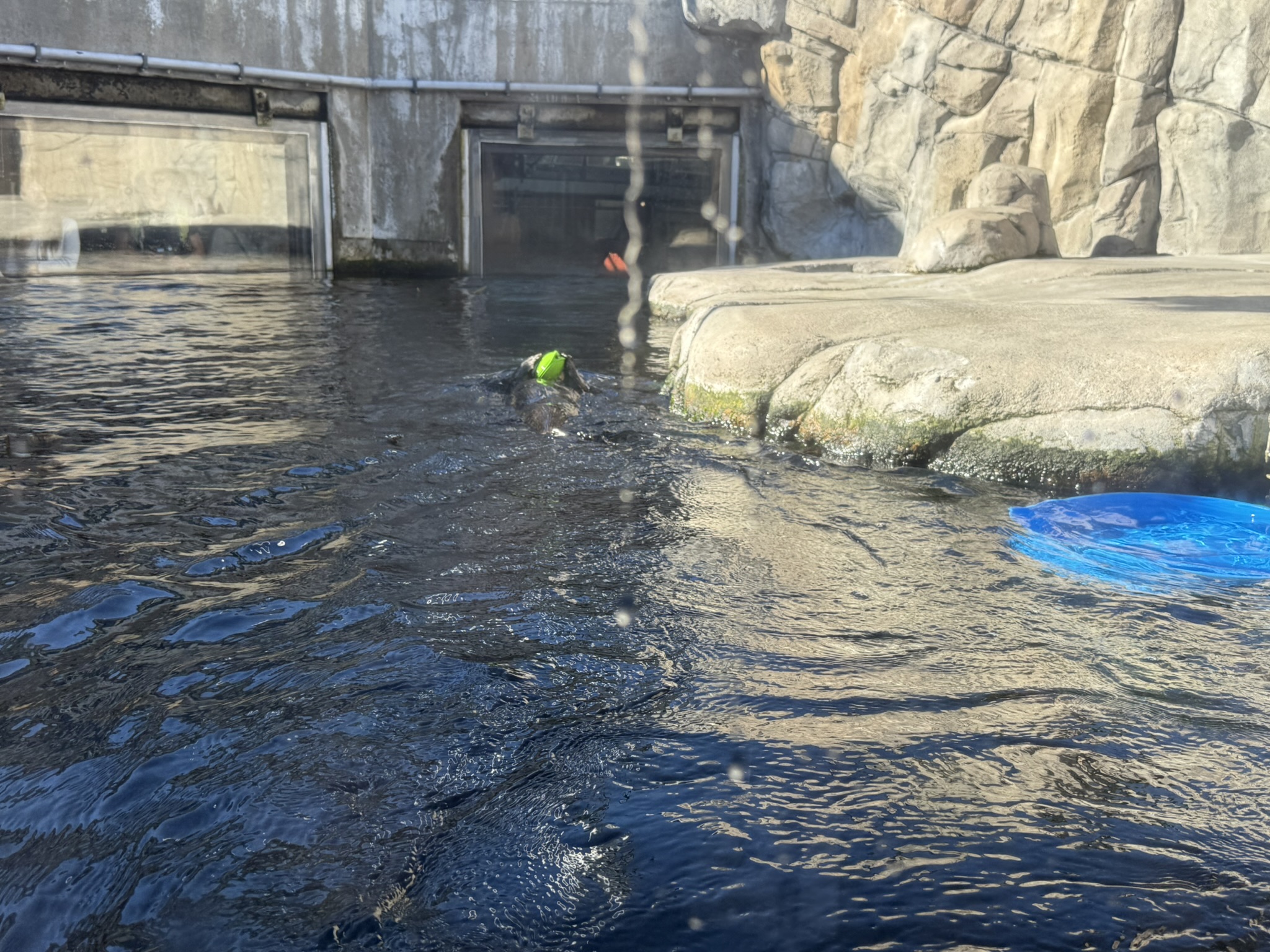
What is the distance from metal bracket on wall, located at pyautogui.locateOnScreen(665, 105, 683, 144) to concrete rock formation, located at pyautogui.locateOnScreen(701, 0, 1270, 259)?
1.14 metres

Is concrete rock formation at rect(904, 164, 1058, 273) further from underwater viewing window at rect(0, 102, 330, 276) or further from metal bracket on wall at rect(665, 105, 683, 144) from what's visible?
underwater viewing window at rect(0, 102, 330, 276)

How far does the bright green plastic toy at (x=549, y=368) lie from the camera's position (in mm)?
5617

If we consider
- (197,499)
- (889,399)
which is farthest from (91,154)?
(889,399)

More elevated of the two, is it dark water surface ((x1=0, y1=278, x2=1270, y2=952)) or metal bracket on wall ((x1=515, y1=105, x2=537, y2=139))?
metal bracket on wall ((x1=515, y1=105, x2=537, y2=139))

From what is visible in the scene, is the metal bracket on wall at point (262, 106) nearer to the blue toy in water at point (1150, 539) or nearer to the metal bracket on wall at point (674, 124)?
the metal bracket on wall at point (674, 124)

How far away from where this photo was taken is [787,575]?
3.16 meters

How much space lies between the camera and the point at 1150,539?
3445 mm

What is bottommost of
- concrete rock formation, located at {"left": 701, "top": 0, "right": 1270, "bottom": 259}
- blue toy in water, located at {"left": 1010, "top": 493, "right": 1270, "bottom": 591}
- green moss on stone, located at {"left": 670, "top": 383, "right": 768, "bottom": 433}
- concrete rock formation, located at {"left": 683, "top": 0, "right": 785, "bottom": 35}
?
blue toy in water, located at {"left": 1010, "top": 493, "right": 1270, "bottom": 591}

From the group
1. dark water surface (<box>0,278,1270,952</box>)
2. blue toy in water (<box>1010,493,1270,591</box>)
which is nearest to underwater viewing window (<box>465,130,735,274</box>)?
dark water surface (<box>0,278,1270,952</box>)

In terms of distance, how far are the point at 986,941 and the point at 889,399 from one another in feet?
10.7

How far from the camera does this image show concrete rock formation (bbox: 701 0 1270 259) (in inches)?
355

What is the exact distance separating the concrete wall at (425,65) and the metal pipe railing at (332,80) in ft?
0.33

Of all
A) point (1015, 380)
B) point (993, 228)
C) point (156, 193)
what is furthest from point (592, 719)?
point (156, 193)

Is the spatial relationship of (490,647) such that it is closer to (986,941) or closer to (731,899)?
(731,899)
